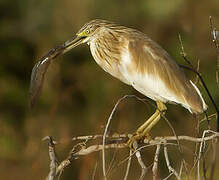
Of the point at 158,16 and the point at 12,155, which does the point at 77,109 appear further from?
the point at 158,16

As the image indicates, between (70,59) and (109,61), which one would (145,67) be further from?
(70,59)

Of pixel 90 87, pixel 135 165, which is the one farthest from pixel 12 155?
pixel 135 165

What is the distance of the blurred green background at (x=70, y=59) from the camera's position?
6133mm

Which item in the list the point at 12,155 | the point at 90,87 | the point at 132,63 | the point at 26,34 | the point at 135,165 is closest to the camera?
the point at 132,63

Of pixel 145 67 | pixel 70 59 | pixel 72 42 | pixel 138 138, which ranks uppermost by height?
pixel 70 59

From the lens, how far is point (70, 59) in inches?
279

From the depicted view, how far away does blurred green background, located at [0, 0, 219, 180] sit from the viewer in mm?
6133

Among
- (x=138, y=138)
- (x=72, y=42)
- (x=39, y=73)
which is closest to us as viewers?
(x=39, y=73)

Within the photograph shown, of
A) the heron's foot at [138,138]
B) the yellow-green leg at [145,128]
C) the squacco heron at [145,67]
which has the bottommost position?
the heron's foot at [138,138]

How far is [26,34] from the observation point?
7.16 metres

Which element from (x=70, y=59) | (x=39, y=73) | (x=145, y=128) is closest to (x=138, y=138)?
(x=145, y=128)

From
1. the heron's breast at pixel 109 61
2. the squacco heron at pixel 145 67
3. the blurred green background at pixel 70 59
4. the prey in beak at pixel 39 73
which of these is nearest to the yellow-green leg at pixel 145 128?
the squacco heron at pixel 145 67

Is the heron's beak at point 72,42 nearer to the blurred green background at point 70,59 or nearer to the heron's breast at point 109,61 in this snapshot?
the heron's breast at point 109,61

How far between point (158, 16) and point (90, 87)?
1617 millimetres
